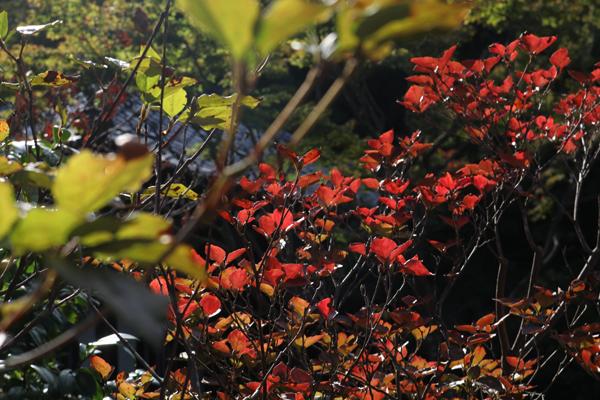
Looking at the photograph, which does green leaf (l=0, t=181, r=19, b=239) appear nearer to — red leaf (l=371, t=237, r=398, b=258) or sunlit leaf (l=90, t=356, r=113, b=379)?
red leaf (l=371, t=237, r=398, b=258)

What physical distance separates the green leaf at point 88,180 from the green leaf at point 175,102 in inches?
27.9

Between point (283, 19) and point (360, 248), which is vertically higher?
point (283, 19)

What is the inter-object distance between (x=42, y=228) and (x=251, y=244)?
1.62m

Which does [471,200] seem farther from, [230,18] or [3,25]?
[230,18]

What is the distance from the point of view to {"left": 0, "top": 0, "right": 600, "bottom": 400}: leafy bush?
0.99 feet

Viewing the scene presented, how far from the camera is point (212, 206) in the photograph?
32cm

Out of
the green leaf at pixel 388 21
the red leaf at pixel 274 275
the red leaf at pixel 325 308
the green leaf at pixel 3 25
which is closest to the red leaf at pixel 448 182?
the red leaf at pixel 325 308

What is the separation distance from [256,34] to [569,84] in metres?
8.05

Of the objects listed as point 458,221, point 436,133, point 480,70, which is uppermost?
point 480,70

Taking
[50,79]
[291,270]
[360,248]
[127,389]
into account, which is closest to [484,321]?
[360,248]

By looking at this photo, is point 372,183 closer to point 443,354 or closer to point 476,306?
point 443,354

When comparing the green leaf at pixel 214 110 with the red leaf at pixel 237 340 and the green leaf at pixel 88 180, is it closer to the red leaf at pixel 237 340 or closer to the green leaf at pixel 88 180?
the green leaf at pixel 88 180

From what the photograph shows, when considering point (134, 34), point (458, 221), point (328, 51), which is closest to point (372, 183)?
point (458, 221)

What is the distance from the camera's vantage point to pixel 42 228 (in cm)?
30
